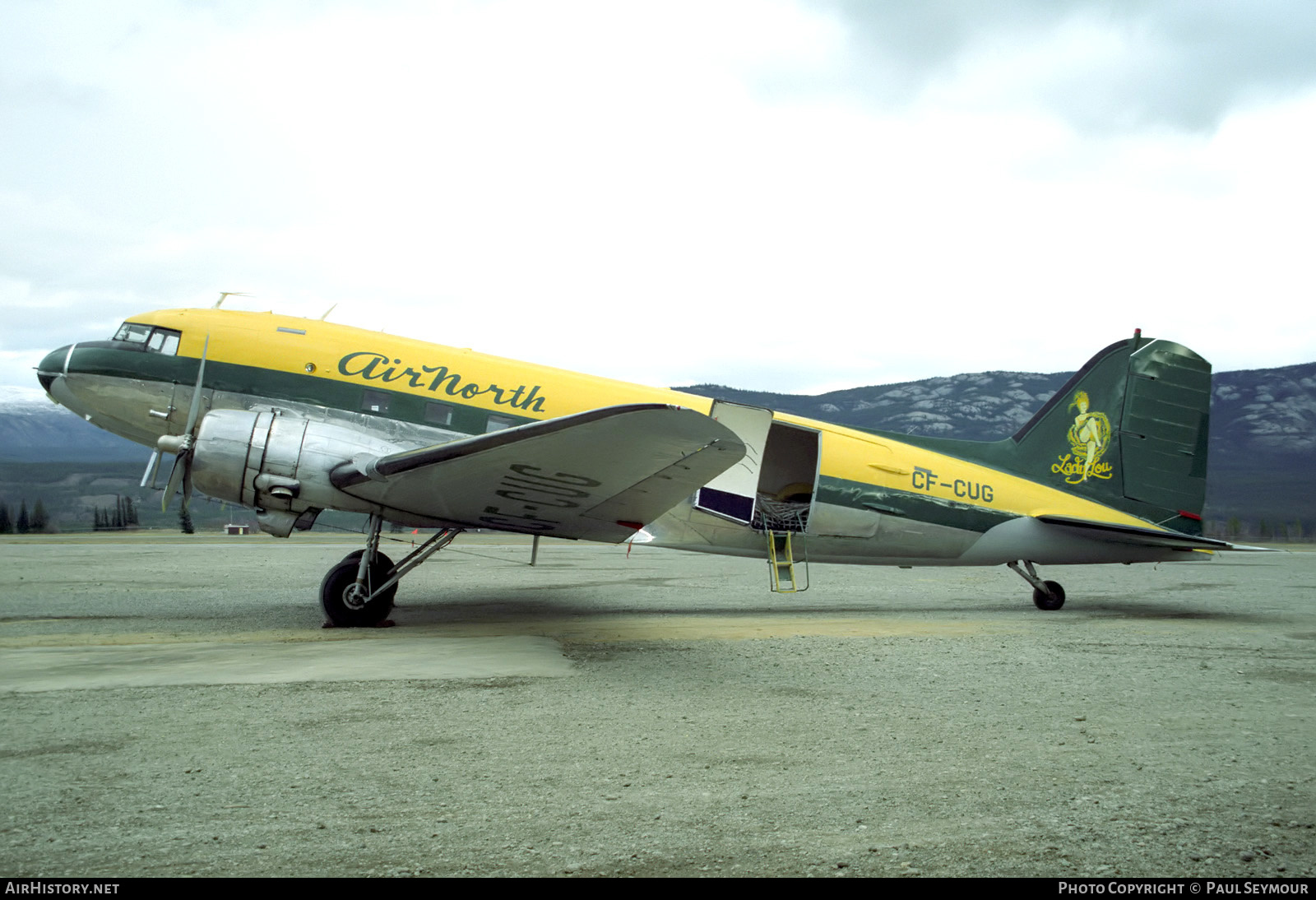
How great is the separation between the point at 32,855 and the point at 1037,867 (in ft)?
11.7

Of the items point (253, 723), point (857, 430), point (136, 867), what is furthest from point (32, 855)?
point (857, 430)

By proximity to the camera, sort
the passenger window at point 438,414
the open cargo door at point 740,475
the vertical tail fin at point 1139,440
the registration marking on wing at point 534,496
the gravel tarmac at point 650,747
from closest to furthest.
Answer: the gravel tarmac at point 650,747 < the registration marking on wing at point 534,496 < the passenger window at point 438,414 < the open cargo door at point 740,475 < the vertical tail fin at point 1139,440

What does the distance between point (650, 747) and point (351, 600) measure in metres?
5.82

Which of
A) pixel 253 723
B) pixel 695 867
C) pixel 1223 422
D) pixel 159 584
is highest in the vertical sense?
pixel 1223 422

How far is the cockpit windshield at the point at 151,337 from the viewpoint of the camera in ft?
32.8

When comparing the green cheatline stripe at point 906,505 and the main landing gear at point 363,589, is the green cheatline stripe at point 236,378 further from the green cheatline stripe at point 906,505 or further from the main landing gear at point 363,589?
the green cheatline stripe at point 906,505

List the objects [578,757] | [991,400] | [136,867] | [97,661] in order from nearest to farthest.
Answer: [136,867], [578,757], [97,661], [991,400]

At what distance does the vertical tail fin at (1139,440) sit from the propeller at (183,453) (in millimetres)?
11124

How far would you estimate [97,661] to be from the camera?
7.00 metres

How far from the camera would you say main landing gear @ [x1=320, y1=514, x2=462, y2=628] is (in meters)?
9.38

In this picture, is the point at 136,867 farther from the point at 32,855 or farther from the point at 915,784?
the point at 915,784

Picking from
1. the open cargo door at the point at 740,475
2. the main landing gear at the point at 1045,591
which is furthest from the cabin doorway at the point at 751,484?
the main landing gear at the point at 1045,591

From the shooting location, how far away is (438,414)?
10.2 metres

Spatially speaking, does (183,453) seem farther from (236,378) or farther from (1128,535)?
(1128,535)
